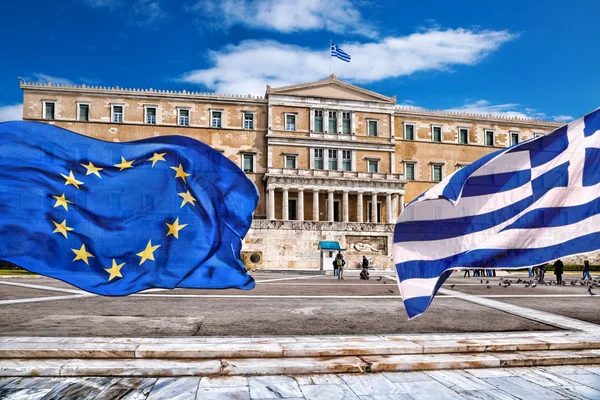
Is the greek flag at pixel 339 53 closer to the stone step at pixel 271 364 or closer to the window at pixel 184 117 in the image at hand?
the window at pixel 184 117

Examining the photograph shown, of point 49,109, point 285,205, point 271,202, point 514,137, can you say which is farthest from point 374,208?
point 49,109

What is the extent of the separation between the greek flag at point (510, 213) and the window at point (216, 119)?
47.1m

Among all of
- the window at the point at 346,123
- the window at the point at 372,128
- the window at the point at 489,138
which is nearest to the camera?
the window at the point at 346,123

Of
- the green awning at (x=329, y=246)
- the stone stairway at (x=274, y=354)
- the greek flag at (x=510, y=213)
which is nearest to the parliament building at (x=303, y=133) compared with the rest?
the green awning at (x=329, y=246)

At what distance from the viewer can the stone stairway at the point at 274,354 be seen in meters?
6.97

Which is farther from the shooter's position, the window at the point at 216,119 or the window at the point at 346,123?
the window at the point at 346,123

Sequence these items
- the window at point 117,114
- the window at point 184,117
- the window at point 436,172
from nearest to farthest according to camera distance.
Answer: the window at point 117,114 < the window at point 184,117 < the window at point 436,172

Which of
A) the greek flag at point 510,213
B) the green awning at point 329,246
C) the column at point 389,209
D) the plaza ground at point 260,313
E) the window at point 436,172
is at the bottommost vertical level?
the plaza ground at point 260,313

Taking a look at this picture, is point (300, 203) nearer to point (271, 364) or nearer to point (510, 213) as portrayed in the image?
point (271, 364)

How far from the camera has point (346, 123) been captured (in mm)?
54031

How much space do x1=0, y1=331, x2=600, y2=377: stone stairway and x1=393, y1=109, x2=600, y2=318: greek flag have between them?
69.6 inches

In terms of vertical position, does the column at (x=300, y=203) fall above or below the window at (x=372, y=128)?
below

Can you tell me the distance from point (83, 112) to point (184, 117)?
33.9 feet

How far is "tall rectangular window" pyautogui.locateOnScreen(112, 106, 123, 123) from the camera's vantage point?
165 ft
